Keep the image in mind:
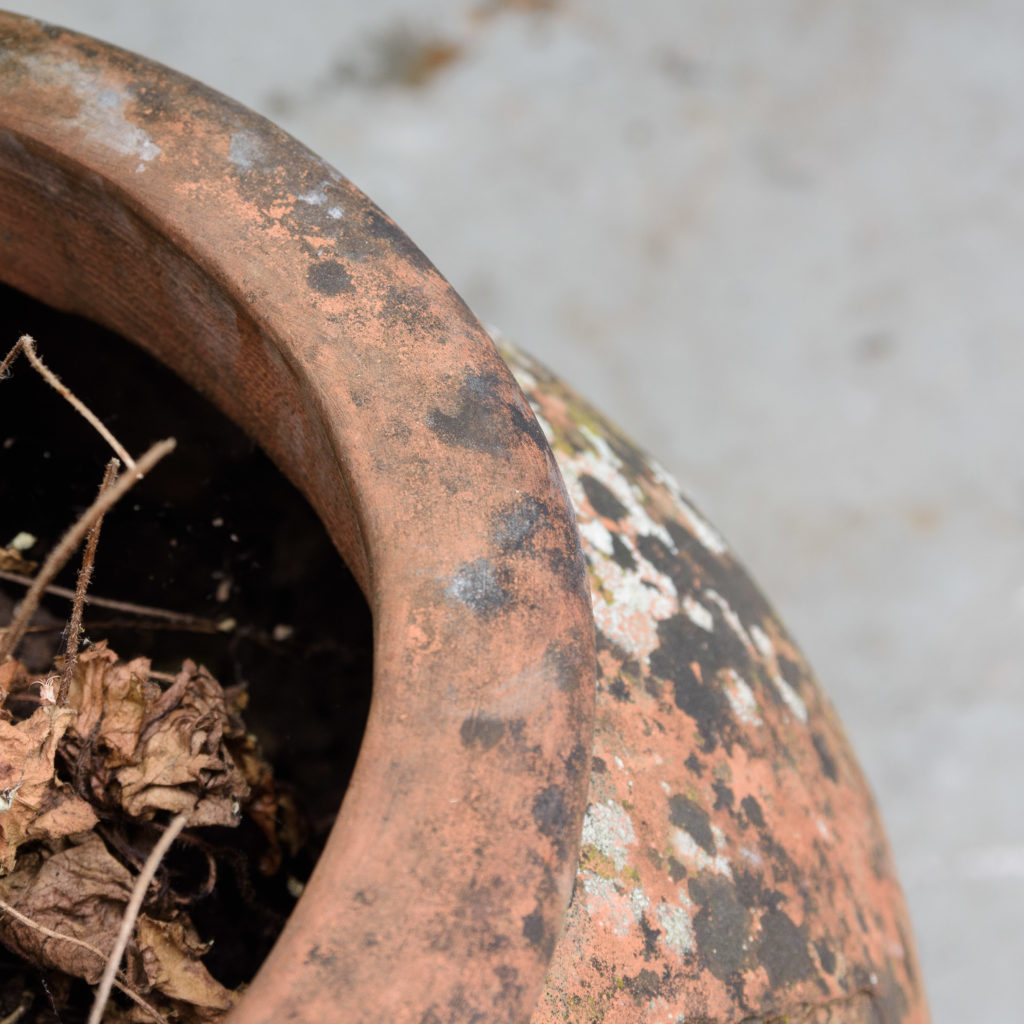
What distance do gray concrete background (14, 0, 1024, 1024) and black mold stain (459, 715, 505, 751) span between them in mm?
2062

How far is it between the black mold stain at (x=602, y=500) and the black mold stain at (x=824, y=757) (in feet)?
1.03

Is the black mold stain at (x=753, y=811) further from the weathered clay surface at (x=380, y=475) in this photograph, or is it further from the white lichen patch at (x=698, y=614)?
the weathered clay surface at (x=380, y=475)

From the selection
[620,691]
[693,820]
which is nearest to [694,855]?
[693,820]

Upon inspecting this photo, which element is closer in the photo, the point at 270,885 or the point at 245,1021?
the point at 245,1021

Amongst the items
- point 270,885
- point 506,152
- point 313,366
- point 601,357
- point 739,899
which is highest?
point 506,152

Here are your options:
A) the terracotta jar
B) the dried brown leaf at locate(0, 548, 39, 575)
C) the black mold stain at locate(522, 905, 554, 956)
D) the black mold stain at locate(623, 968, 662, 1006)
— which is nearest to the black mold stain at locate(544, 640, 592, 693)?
the terracotta jar

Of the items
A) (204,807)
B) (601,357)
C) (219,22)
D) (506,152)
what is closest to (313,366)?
(204,807)

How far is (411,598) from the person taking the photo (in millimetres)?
614

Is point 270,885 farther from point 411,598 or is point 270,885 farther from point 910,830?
point 910,830

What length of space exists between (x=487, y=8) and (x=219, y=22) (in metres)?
0.80

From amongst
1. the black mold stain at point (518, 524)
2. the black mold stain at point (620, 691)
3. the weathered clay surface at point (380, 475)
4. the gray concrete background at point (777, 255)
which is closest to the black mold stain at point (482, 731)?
the weathered clay surface at point (380, 475)

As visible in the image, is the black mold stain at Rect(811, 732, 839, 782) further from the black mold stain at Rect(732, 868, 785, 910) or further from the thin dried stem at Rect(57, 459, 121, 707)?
the thin dried stem at Rect(57, 459, 121, 707)

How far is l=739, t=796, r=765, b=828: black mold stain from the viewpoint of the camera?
0.83m

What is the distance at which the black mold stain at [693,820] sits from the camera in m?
0.78
